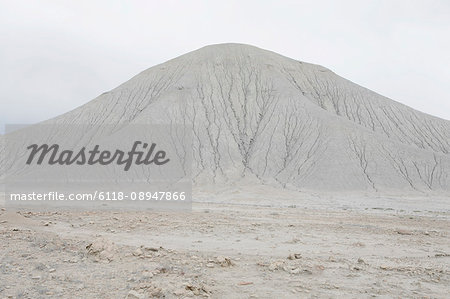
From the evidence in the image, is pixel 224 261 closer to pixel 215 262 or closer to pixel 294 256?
pixel 215 262

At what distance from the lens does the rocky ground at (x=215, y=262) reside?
6062 millimetres

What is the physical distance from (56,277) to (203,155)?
41615mm

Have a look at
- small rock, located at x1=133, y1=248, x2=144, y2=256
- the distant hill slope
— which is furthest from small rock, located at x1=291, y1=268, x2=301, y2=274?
the distant hill slope

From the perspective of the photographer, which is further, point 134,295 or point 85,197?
point 85,197

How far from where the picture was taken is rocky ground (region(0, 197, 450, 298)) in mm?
6062

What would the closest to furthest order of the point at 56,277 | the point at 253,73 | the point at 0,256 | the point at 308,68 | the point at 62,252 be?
the point at 56,277 → the point at 0,256 → the point at 62,252 → the point at 253,73 → the point at 308,68

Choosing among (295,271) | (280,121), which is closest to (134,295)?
(295,271)

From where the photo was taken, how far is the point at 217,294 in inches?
231

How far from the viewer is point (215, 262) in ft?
25.0

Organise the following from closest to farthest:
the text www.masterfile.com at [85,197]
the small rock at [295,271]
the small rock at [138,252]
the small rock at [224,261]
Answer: the small rock at [295,271] → the small rock at [224,261] → the small rock at [138,252] → the text www.masterfile.com at [85,197]

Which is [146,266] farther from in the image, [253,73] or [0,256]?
[253,73]

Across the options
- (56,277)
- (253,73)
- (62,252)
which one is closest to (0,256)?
(62,252)

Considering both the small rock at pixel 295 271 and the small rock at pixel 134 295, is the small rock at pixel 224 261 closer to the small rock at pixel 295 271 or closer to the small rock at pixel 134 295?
the small rock at pixel 295 271

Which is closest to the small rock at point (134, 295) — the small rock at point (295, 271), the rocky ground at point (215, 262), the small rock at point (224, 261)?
the rocky ground at point (215, 262)
